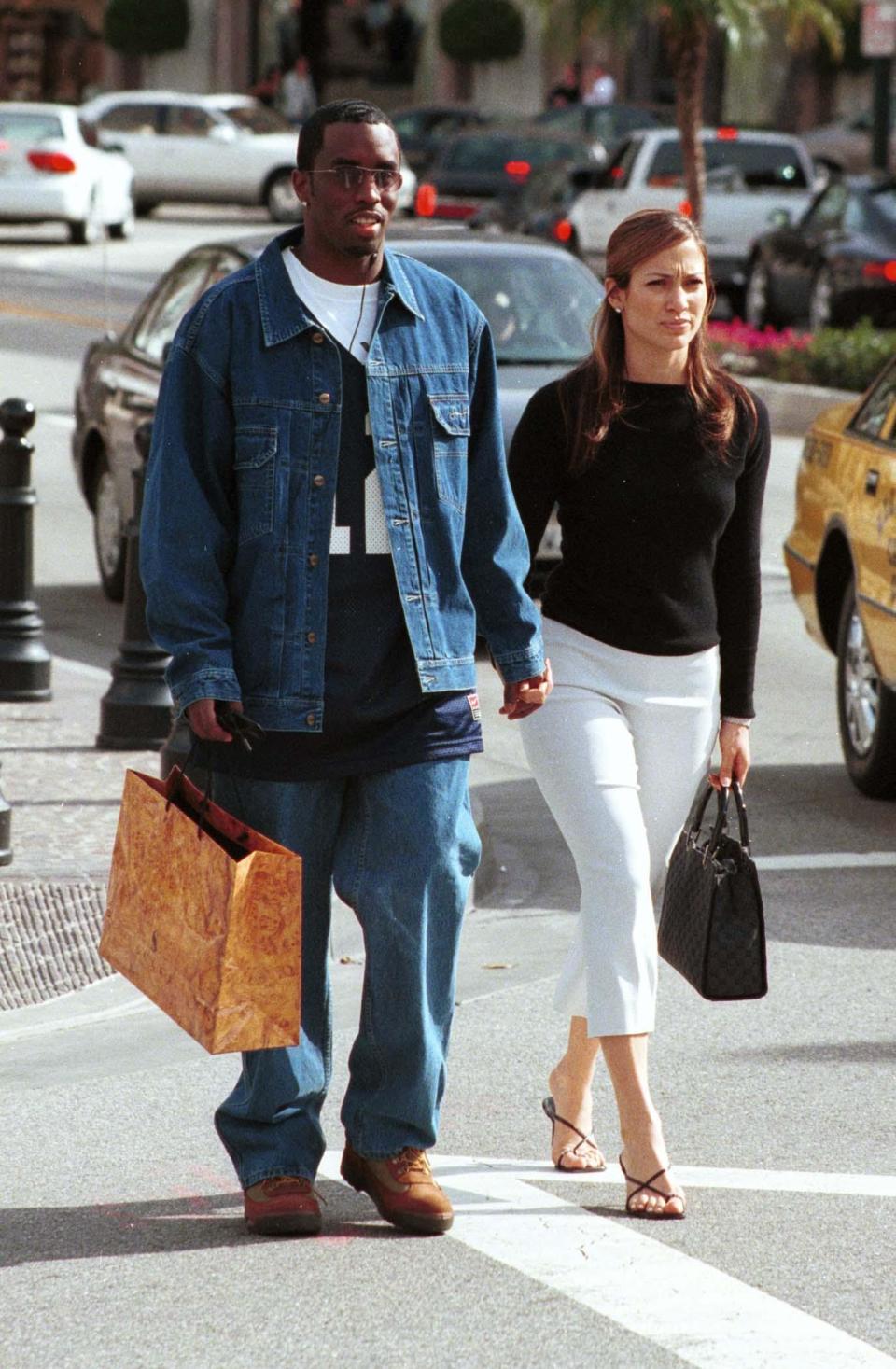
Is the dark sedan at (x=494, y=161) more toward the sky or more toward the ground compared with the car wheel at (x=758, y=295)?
more toward the sky

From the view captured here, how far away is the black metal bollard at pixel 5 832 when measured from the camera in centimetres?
763

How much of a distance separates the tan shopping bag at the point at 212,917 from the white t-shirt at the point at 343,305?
31.7 inches

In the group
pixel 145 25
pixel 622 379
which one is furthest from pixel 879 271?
pixel 145 25

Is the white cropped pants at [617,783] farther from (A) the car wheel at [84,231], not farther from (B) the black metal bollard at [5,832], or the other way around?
(A) the car wheel at [84,231]

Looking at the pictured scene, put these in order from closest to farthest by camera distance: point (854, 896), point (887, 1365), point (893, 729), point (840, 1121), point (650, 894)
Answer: point (887, 1365) < point (650, 894) < point (840, 1121) < point (854, 896) < point (893, 729)

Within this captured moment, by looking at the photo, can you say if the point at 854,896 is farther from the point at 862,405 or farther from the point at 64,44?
the point at 64,44

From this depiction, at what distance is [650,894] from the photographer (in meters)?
5.05

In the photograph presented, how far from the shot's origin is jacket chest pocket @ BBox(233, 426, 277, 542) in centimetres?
457

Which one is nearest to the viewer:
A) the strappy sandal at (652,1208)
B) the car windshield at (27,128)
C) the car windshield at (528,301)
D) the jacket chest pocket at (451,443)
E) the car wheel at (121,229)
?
the jacket chest pocket at (451,443)

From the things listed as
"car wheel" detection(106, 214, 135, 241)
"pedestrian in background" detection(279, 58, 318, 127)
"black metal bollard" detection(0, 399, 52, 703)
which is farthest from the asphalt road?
"pedestrian in background" detection(279, 58, 318, 127)

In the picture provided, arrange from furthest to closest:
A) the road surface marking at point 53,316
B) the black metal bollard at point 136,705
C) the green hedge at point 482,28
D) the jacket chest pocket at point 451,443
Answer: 1. the green hedge at point 482,28
2. the road surface marking at point 53,316
3. the black metal bollard at point 136,705
4. the jacket chest pocket at point 451,443

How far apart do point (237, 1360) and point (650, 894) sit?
4.16ft

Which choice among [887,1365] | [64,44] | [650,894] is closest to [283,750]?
[650,894]

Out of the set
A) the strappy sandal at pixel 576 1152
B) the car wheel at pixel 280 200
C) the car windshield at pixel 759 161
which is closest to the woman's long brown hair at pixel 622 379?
the strappy sandal at pixel 576 1152
